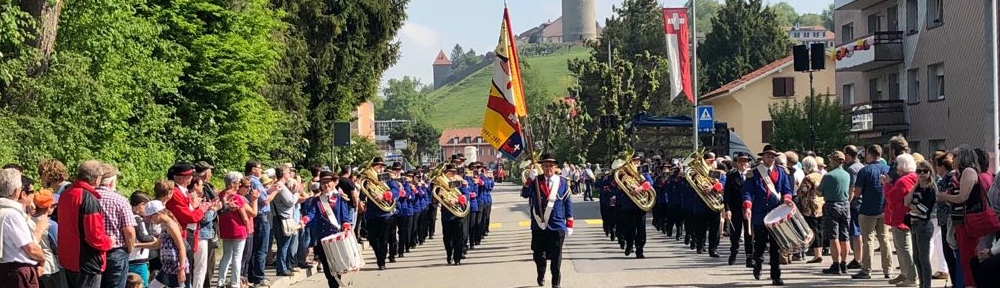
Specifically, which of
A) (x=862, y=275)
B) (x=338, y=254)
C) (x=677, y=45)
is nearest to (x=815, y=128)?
(x=677, y=45)

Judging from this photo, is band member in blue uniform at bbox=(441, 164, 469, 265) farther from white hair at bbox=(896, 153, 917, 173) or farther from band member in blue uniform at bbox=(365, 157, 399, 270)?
white hair at bbox=(896, 153, 917, 173)

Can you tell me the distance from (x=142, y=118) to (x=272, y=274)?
16.4ft

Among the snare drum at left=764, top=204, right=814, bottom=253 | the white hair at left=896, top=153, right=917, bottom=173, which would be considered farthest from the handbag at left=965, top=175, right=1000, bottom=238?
the snare drum at left=764, top=204, right=814, bottom=253

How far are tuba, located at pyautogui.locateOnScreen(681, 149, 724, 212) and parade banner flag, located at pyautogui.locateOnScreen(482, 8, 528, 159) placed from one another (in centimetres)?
278

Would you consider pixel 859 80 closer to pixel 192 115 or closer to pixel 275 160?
pixel 275 160

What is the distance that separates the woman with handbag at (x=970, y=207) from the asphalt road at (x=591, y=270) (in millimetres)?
3529

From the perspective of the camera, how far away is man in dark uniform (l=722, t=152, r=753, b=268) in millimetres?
18172

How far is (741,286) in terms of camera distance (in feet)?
52.3

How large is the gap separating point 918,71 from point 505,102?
78.7 feet

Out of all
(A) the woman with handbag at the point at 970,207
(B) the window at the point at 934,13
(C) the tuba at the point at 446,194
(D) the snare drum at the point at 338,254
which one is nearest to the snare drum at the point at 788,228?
(A) the woman with handbag at the point at 970,207

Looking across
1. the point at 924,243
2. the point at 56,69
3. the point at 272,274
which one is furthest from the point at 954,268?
the point at 56,69

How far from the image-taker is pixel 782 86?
65.6 meters

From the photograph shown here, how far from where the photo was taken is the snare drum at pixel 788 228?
15953mm

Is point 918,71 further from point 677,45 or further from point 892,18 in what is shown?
point 677,45
